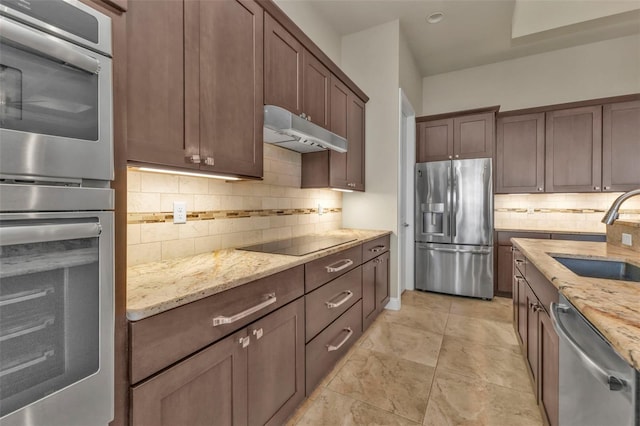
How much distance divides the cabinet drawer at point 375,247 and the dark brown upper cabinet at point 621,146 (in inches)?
110

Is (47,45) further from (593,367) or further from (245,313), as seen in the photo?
(593,367)

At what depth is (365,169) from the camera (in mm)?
3338

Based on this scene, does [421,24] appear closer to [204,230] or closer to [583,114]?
[583,114]

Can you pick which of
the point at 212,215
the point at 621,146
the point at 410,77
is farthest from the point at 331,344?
the point at 621,146

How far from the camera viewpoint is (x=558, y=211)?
151 inches

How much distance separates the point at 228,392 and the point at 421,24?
388 cm

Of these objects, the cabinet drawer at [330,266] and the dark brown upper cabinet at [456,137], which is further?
the dark brown upper cabinet at [456,137]

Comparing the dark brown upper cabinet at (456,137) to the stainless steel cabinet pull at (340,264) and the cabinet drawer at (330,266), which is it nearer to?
the cabinet drawer at (330,266)

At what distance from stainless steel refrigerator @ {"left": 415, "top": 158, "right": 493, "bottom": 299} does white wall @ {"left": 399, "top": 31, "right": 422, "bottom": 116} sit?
3.20 ft

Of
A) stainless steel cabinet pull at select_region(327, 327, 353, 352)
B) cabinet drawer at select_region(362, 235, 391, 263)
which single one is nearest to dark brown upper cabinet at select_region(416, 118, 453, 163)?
cabinet drawer at select_region(362, 235, 391, 263)

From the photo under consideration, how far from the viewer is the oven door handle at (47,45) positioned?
61 cm

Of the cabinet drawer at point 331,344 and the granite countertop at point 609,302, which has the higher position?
the granite countertop at point 609,302

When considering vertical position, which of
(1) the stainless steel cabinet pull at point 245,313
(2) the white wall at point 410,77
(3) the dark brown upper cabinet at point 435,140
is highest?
(2) the white wall at point 410,77

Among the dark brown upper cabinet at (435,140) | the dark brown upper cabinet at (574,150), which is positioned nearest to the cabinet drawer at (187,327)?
the dark brown upper cabinet at (435,140)
